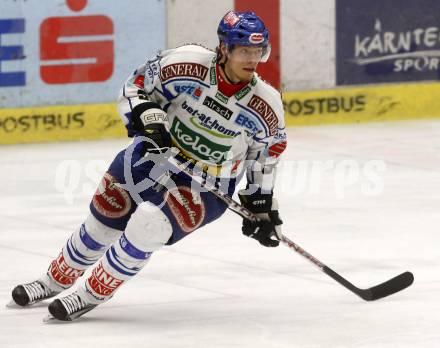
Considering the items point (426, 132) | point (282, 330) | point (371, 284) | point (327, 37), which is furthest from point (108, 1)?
point (282, 330)

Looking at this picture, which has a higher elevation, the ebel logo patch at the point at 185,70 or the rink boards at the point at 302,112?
the ebel logo patch at the point at 185,70

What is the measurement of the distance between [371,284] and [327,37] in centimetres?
522

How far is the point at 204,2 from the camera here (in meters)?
11.1

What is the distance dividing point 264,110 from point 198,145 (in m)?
0.31

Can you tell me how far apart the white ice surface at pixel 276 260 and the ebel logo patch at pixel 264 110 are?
815mm

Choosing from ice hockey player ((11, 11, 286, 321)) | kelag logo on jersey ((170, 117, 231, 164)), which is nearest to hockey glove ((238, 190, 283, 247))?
ice hockey player ((11, 11, 286, 321))

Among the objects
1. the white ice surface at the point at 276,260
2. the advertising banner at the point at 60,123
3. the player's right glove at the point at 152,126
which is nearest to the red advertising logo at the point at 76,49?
the advertising banner at the point at 60,123

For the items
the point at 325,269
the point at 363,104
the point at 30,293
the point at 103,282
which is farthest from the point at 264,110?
the point at 363,104

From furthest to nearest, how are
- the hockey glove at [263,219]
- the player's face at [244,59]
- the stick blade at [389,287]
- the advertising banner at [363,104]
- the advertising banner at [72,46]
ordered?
the advertising banner at [363,104] → the advertising banner at [72,46] → the stick blade at [389,287] → the hockey glove at [263,219] → the player's face at [244,59]

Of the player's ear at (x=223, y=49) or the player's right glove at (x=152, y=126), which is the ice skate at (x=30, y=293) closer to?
the player's right glove at (x=152, y=126)

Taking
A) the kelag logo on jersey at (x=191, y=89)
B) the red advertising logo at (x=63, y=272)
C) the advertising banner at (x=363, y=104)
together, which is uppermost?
the kelag logo on jersey at (x=191, y=89)

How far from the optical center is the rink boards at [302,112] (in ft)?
34.9

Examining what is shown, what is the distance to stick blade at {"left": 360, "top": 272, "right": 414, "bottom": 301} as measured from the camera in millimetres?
6246

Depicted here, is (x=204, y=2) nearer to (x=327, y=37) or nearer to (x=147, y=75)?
(x=327, y=37)
